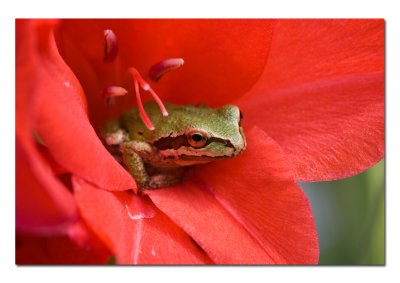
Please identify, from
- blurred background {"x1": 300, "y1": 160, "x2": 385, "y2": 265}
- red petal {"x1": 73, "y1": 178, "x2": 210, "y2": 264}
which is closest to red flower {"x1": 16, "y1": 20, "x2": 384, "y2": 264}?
red petal {"x1": 73, "y1": 178, "x2": 210, "y2": 264}

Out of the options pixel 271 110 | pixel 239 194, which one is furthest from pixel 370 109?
pixel 239 194

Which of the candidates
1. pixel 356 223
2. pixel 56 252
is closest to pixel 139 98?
pixel 56 252

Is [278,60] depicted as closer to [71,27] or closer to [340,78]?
[340,78]

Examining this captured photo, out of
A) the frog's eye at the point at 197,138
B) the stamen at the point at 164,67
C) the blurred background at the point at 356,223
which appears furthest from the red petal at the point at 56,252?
the blurred background at the point at 356,223

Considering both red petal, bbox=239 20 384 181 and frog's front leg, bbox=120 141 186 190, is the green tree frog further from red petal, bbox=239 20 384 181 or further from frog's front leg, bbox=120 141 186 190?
red petal, bbox=239 20 384 181

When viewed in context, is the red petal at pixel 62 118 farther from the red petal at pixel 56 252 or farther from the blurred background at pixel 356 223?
the blurred background at pixel 356 223

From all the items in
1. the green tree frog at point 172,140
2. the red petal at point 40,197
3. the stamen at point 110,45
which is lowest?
the red petal at point 40,197
